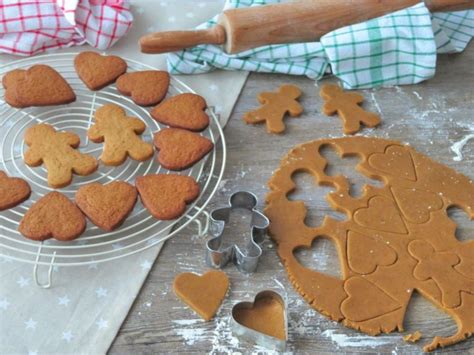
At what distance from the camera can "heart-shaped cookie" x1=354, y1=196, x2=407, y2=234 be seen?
41.7 inches

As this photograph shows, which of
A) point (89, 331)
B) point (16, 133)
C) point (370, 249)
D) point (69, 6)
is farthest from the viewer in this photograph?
point (69, 6)

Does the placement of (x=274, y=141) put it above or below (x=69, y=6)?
below

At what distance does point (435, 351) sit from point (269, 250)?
0.30m

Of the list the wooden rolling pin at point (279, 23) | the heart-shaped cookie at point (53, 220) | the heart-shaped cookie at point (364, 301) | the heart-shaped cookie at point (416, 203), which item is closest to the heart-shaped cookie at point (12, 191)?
the heart-shaped cookie at point (53, 220)

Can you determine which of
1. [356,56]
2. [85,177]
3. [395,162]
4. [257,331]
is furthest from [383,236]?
[85,177]

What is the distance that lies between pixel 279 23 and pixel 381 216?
453 mm

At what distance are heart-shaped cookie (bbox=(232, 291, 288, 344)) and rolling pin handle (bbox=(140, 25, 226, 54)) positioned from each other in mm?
544

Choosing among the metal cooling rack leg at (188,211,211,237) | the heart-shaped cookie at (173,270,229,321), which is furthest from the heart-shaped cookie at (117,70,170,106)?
the heart-shaped cookie at (173,270,229,321)

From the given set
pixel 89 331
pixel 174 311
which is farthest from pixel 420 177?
pixel 89 331

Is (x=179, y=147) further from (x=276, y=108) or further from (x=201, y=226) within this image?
(x=276, y=108)

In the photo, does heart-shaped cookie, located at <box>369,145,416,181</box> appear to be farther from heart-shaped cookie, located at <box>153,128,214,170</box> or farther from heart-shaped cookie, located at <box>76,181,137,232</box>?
heart-shaped cookie, located at <box>76,181,137,232</box>

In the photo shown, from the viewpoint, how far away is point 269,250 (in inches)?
40.4

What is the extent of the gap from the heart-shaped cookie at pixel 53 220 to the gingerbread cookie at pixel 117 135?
0.41 feet

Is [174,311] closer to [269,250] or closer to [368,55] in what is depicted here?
[269,250]
